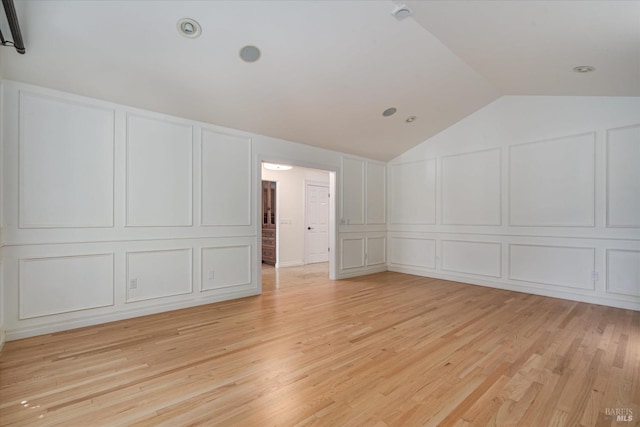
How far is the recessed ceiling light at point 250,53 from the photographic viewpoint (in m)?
2.99

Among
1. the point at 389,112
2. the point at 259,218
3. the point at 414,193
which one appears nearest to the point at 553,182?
the point at 414,193

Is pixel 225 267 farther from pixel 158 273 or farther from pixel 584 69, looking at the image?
pixel 584 69

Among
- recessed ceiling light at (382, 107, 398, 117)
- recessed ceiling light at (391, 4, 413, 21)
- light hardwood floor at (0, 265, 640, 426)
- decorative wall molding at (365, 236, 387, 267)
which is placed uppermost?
recessed ceiling light at (391, 4, 413, 21)

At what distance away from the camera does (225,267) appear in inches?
171

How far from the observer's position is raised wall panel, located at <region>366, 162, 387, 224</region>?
251 inches

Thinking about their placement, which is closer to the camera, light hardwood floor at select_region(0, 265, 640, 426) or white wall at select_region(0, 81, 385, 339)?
light hardwood floor at select_region(0, 265, 640, 426)

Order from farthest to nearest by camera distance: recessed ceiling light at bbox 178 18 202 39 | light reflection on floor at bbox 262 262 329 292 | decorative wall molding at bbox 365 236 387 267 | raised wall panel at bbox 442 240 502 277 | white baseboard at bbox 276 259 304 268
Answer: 1. white baseboard at bbox 276 259 304 268
2. decorative wall molding at bbox 365 236 387 267
3. light reflection on floor at bbox 262 262 329 292
4. raised wall panel at bbox 442 240 502 277
5. recessed ceiling light at bbox 178 18 202 39

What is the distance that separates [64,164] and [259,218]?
2391 mm

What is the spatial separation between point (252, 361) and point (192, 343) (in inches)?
29.3

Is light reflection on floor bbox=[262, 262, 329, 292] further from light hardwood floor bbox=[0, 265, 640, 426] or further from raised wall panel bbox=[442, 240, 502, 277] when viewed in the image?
raised wall panel bbox=[442, 240, 502, 277]

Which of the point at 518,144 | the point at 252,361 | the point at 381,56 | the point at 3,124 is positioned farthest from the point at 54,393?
the point at 518,144

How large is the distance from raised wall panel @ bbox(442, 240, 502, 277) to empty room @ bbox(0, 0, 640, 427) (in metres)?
0.04

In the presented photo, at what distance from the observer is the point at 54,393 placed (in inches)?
80.7

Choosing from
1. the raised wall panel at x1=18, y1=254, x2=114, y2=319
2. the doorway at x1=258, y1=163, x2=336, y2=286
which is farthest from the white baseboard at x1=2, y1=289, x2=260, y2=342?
the doorway at x1=258, y1=163, x2=336, y2=286
